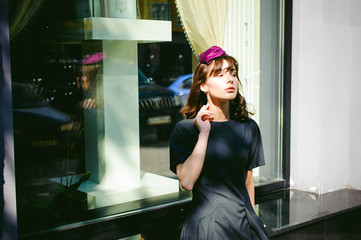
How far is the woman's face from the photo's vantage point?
228 cm

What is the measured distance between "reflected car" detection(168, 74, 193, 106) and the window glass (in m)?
0.34

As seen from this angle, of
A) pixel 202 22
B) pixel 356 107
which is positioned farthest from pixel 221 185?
pixel 356 107

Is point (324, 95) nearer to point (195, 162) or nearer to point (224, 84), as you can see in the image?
point (224, 84)

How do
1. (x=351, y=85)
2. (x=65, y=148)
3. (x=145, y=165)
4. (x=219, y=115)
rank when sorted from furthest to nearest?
(x=351, y=85)
(x=145, y=165)
(x=65, y=148)
(x=219, y=115)

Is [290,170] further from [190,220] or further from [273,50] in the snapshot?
[190,220]

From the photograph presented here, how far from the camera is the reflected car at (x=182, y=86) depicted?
477 centimetres

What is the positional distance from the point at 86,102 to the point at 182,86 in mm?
1445

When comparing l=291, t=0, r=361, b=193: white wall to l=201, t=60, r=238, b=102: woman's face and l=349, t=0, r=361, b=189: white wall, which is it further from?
l=201, t=60, r=238, b=102: woman's face

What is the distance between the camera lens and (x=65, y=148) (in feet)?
12.1

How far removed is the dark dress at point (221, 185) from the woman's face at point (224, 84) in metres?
0.14

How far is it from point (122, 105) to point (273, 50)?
6.05 feet

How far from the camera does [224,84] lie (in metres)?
2.28

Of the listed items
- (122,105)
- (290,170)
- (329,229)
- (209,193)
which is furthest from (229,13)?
(209,193)

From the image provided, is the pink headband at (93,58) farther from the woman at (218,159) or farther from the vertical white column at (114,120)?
the woman at (218,159)
